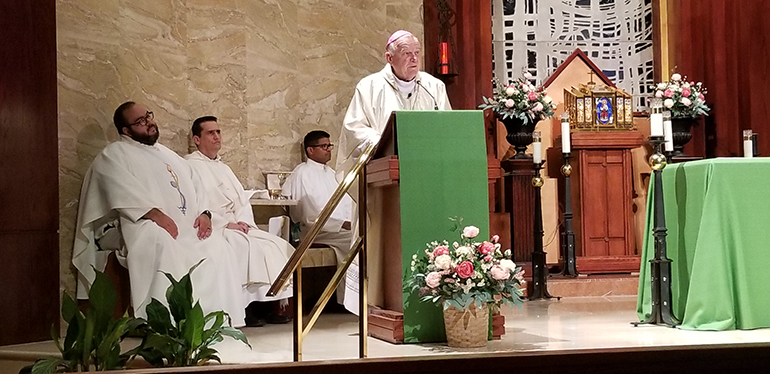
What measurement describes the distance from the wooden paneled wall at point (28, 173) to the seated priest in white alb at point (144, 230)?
235 millimetres

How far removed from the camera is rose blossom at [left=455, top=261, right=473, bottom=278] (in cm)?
459

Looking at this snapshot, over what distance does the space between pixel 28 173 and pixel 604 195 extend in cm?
472

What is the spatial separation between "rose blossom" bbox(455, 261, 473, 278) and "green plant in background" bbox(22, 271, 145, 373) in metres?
1.68

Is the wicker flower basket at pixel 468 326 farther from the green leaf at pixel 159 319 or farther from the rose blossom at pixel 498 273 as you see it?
the green leaf at pixel 159 319

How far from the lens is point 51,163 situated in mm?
6117

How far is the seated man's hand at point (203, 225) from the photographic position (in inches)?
256

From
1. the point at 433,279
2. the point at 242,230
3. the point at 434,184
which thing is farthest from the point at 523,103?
the point at 433,279

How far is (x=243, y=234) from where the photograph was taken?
6652mm

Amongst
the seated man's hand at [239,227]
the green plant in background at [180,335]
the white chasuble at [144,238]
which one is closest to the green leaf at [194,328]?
the green plant in background at [180,335]

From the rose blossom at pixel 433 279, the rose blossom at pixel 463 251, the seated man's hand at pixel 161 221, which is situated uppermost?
the seated man's hand at pixel 161 221

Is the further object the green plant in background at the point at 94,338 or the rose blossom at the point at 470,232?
the rose blossom at the point at 470,232

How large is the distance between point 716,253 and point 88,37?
4450mm

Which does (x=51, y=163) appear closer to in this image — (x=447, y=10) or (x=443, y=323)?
(x=443, y=323)

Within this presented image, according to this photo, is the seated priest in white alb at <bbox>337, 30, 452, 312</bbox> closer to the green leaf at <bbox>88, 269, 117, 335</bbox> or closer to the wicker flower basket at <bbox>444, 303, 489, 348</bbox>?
the wicker flower basket at <bbox>444, 303, 489, 348</bbox>
